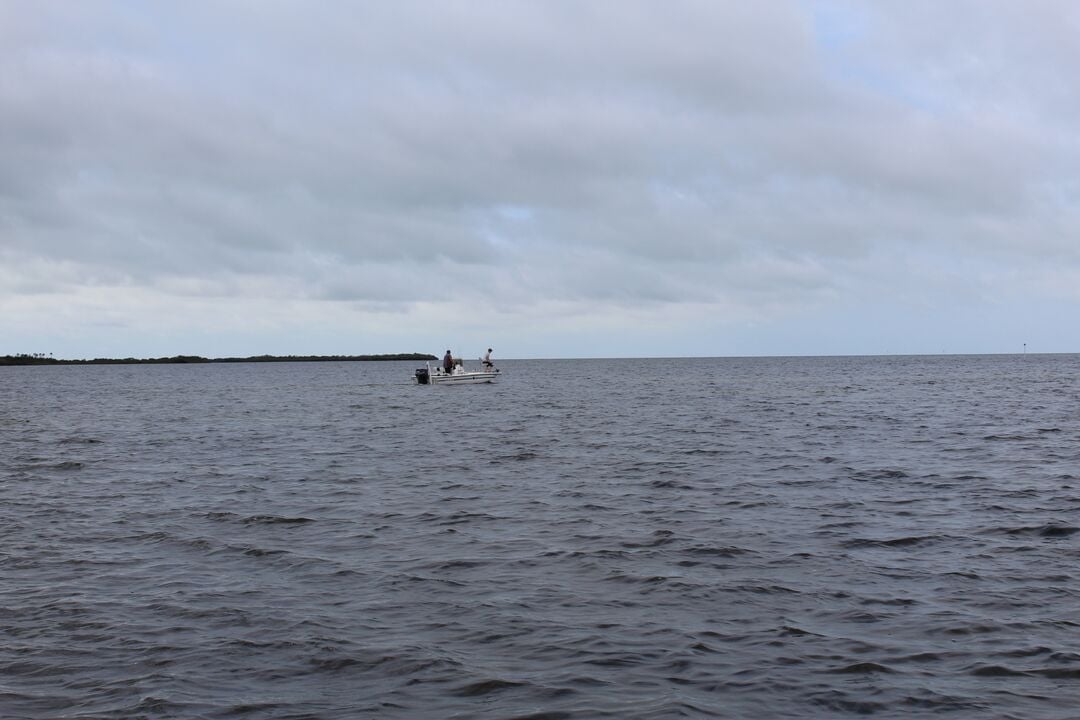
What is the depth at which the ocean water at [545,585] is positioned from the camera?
26.8 feet

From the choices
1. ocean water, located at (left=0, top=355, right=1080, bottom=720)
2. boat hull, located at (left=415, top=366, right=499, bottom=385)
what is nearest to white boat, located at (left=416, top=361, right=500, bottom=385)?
boat hull, located at (left=415, top=366, right=499, bottom=385)

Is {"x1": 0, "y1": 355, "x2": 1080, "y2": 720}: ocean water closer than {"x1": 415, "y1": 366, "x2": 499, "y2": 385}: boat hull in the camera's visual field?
Yes

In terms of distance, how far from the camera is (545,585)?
11891 millimetres

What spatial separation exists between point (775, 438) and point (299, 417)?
1026 inches

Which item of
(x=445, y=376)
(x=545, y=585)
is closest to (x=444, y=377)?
(x=445, y=376)

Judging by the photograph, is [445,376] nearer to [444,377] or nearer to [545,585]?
[444,377]

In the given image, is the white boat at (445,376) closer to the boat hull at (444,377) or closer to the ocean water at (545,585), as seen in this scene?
the boat hull at (444,377)

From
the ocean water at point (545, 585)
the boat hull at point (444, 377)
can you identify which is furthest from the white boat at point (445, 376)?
the ocean water at point (545, 585)

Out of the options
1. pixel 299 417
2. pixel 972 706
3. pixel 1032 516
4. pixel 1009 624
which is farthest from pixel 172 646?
pixel 299 417

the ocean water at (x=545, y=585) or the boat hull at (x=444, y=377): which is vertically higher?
the boat hull at (x=444, y=377)

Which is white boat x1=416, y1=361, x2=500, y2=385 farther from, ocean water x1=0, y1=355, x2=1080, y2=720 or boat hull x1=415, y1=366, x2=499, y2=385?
ocean water x1=0, y1=355, x2=1080, y2=720

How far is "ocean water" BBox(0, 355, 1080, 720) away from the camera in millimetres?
8180

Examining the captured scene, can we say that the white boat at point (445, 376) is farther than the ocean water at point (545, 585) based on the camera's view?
Yes

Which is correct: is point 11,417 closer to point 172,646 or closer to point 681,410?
point 681,410
